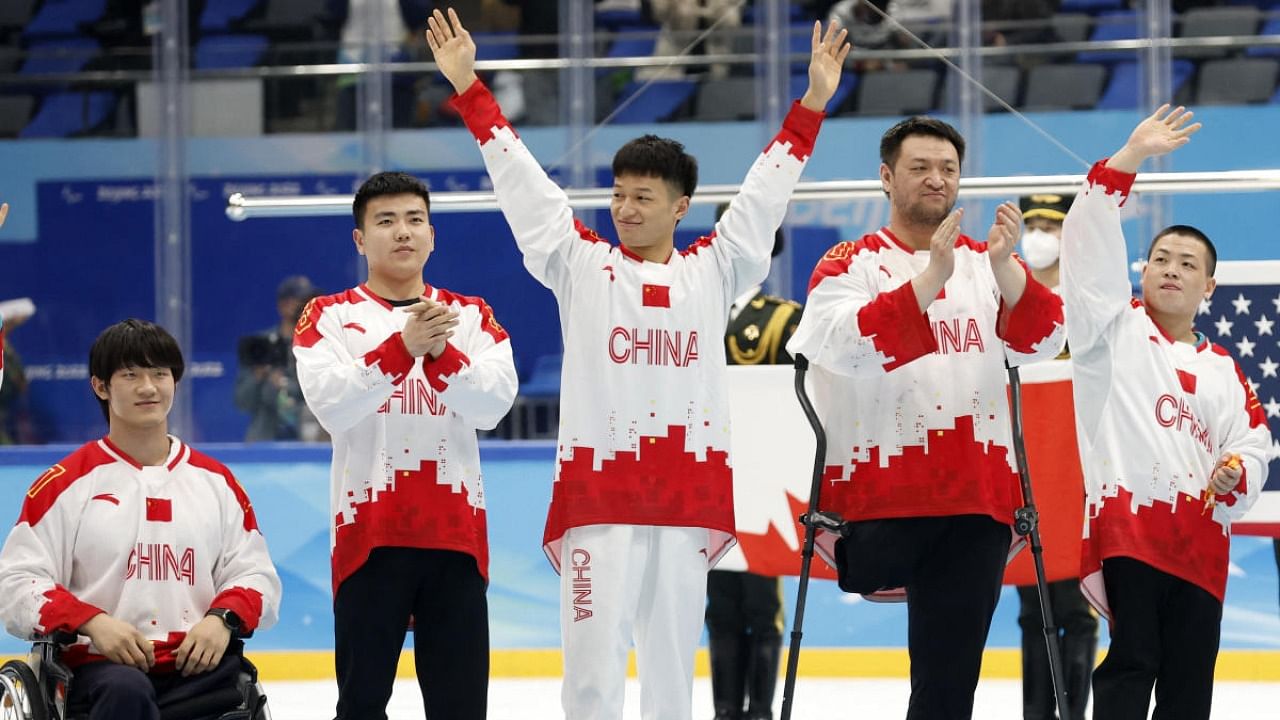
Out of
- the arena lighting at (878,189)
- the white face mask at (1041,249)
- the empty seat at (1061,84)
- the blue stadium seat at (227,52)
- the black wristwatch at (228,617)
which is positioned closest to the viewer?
the black wristwatch at (228,617)

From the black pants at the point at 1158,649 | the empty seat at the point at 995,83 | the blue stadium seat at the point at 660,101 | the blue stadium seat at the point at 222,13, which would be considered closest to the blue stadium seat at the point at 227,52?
the blue stadium seat at the point at 222,13

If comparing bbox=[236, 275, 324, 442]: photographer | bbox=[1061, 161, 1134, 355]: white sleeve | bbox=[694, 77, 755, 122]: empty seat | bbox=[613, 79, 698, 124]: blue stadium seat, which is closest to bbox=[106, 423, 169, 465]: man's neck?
bbox=[1061, 161, 1134, 355]: white sleeve

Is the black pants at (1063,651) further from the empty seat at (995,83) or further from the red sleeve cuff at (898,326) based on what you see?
the empty seat at (995,83)

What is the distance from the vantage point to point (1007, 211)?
12.4 ft

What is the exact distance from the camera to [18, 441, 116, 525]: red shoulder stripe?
3891 mm

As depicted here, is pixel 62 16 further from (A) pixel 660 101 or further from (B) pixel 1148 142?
(B) pixel 1148 142

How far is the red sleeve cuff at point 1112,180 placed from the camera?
409 cm

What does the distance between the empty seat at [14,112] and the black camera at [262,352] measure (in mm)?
1810

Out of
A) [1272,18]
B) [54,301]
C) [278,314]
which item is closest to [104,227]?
[54,301]

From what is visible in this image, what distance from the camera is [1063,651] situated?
5.34 metres

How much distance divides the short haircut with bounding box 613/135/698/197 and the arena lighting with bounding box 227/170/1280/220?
3.70 feet

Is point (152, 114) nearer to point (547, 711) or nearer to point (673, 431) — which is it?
point (547, 711)

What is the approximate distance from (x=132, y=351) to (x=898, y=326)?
1763mm

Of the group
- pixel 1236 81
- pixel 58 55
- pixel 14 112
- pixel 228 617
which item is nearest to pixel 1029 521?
pixel 228 617
